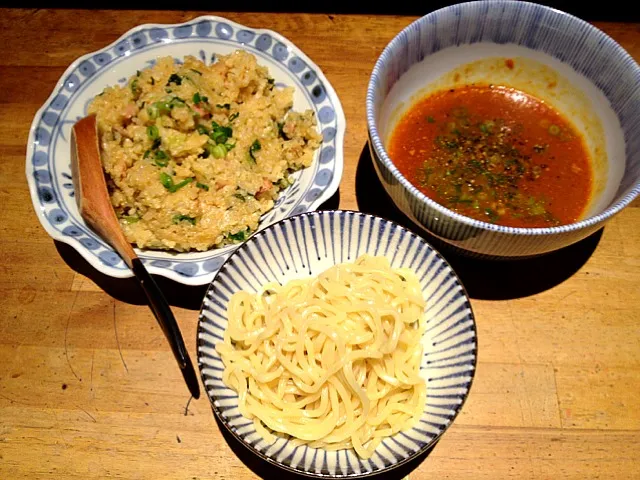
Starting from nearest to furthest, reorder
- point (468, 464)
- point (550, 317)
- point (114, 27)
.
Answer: point (468, 464)
point (550, 317)
point (114, 27)

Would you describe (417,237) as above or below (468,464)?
above

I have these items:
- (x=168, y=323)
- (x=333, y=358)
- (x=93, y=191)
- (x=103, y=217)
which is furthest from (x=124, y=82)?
(x=333, y=358)

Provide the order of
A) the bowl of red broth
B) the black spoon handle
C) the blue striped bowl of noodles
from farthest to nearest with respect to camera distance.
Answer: the bowl of red broth
the black spoon handle
the blue striped bowl of noodles

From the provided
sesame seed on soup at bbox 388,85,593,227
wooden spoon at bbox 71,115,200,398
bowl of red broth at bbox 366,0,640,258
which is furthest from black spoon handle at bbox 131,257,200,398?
sesame seed on soup at bbox 388,85,593,227

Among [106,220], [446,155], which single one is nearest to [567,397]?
[446,155]

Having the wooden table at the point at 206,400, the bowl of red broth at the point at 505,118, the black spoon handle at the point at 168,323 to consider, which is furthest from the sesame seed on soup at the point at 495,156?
Answer: the black spoon handle at the point at 168,323

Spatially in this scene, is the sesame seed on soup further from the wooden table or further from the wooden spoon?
the wooden spoon

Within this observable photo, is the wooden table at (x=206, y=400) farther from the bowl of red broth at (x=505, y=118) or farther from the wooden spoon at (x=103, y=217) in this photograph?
the bowl of red broth at (x=505, y=118)

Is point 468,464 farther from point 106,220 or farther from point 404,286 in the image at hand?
point 106,220
